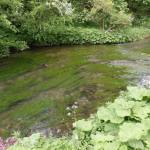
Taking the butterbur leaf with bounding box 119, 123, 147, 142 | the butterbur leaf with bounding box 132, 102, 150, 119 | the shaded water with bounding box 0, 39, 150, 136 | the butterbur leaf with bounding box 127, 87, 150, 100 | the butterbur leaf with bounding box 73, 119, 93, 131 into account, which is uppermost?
the butterbur leaf with bounding box 127, 87, 150, 100

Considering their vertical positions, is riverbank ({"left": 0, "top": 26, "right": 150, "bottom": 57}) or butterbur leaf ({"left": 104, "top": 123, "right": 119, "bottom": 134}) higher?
butterbur leaf ({"left": 104, "top": 123, "right": 119, "bottom": 134})

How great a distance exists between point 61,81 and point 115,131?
7673 mm

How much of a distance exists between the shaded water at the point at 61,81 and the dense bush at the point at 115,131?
3.01 m

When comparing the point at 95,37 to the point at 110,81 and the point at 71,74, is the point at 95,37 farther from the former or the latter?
the point at 110,81

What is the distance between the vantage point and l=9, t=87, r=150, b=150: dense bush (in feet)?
16.4

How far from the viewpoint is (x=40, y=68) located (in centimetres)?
1523

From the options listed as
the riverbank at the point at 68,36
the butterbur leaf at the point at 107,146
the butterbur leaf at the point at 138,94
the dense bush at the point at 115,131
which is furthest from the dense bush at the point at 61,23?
the butterbur leaf at the point at 107,146

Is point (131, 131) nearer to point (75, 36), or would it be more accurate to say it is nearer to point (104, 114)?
point (104, 114)

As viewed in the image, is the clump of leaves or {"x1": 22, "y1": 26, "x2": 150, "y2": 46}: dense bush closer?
the clump of leaves

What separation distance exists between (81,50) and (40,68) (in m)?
3.53

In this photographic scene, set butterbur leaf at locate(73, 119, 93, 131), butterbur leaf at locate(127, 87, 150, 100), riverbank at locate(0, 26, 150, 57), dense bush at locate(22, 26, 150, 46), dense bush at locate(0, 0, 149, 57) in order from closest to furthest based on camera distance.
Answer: butterbur leaf at locate(73, 119, 93, 131), butterbur leaf at locate(127, 87, 150, 100), dense bush at locate(0, 0, 149, 57), riverbank at locate(0, 26, 150, 57), dense bush at locate(22, 26, 150, 46)

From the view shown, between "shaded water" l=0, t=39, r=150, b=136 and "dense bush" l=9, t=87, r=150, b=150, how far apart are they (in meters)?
3.01

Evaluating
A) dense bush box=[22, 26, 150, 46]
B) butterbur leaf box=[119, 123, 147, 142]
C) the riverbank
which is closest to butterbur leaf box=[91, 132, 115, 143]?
butterbur leaf box=[119, 123, 147, 142]

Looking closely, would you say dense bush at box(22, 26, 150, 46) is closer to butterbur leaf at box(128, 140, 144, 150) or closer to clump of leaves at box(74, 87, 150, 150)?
clump of leaves at box(74, 87, 150, 150)
